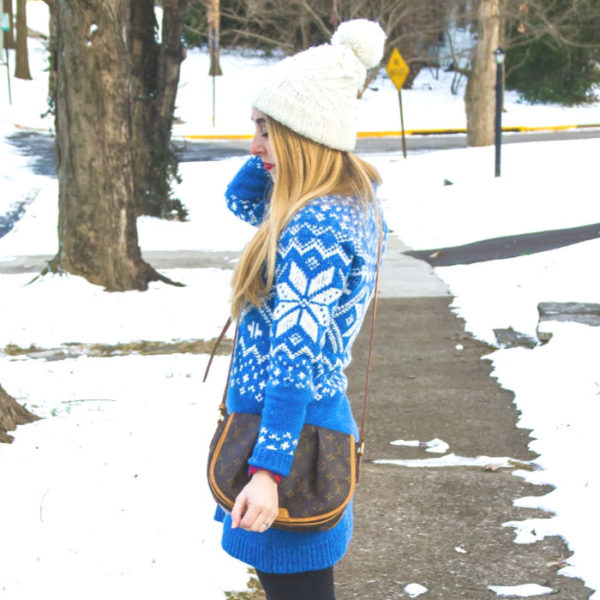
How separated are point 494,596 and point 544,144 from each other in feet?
56.2

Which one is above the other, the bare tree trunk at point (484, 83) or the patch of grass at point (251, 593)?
the bare tree trunk at point (484, 83)

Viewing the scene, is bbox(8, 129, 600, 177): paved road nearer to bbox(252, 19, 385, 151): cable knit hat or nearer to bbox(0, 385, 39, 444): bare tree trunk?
bbox(0, 385, 39, 444): bare tree trunk

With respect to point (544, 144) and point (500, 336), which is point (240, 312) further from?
point (544, 144)

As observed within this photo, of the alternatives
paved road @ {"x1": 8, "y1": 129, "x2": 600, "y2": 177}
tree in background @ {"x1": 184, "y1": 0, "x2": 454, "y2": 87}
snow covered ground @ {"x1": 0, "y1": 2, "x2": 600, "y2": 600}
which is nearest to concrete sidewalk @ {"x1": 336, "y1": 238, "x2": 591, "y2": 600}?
snow covered ground @ {"x1": 0, "y1": 2, "x2": 600, "y2": 600}

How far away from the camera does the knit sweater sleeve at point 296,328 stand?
2.03 m

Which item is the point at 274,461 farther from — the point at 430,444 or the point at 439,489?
the point at 430,444

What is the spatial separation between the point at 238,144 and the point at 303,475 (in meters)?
24.3

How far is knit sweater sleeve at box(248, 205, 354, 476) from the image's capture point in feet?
6.67

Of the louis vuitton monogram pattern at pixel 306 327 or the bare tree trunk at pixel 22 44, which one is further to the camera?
the bare tree trunk at pixel 22 44

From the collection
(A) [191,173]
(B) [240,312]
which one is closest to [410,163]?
(A) [191,173]

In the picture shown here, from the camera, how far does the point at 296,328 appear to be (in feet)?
6.70

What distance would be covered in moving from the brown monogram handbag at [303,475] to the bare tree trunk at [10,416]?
2858 millimetres

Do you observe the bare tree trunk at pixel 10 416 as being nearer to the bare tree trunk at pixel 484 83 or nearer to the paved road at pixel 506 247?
the paved road at pixel 506 247

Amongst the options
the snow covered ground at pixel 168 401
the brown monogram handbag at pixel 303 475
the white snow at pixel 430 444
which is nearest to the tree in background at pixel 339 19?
the snow covered ground at pixel 168 401
